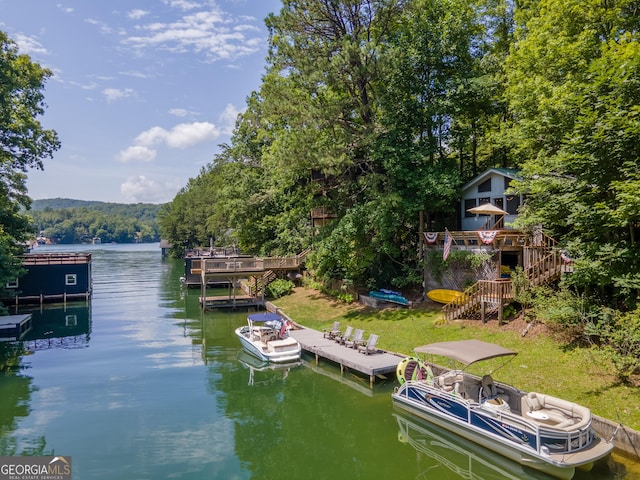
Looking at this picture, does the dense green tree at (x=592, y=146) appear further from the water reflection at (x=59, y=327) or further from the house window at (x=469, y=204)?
the water reflection at (x=59, y=327)

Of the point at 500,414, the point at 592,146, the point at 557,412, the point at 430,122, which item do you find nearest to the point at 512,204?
the point at 430,122

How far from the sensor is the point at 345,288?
29.8 m

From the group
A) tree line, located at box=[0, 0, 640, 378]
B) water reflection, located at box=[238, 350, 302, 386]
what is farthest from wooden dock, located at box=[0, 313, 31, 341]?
water reflection, located at box=[238, 350, 302, 386]

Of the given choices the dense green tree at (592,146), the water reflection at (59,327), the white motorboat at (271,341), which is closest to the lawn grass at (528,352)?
the dense green tree at (592,146)

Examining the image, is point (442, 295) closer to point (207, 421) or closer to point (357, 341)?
point (357, 341)

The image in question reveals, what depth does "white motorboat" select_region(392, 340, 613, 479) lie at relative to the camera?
10.4 meters

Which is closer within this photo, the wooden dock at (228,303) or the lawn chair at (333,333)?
the lawn chair at (333,333)

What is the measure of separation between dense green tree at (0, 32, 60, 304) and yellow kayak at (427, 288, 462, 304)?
26135 millimetres

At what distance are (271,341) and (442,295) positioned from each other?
9.35 metres

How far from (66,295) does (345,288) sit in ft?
81.8

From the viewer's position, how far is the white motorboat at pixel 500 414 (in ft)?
34.1

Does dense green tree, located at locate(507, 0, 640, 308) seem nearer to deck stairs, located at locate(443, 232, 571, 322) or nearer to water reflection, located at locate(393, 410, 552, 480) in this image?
deck stairs, located at locate(443, 232, 571, 322)

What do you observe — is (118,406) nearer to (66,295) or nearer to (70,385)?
(70,385)

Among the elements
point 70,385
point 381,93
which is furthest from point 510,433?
point 381,93
